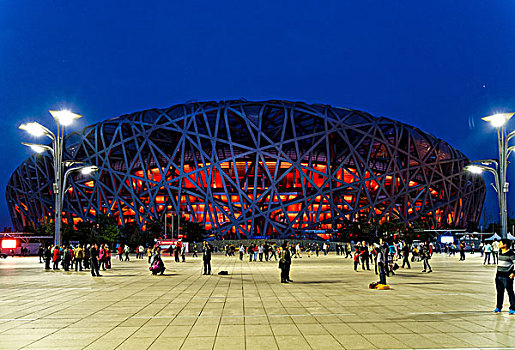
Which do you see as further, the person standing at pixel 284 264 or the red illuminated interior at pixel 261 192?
the red illuminated interior at pixel 261 192

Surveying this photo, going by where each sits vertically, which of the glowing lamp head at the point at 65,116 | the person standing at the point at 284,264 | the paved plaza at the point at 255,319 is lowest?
the paved plaza at the point at 255,319

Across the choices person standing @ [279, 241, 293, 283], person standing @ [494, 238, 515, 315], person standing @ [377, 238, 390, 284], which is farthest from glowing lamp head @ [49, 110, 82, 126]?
person standing @ [494, 238, 515, 315]

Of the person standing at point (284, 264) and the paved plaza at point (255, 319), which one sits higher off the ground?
the person standing at point (284, 264)

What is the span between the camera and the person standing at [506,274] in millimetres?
8883

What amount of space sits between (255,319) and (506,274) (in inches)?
186

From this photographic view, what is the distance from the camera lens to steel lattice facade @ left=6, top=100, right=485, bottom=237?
7625 cm

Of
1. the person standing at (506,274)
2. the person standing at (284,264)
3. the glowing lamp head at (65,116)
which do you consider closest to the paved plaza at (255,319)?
the person standing at (506,274)

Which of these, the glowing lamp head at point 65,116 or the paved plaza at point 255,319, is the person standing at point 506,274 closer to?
the paved plaza at point 255,319

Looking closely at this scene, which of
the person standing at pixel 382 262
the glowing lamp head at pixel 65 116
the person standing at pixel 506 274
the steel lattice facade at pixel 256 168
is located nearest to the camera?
the person standing at pixel 506 274

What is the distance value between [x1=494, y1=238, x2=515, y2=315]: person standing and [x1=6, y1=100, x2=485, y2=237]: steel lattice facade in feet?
217

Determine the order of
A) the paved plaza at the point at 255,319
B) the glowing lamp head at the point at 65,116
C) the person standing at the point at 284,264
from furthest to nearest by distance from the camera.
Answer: the glowing lamp head at the point at 65,116 → the person standing at the point at 284,264 → the paved plaza at the point at 255,319

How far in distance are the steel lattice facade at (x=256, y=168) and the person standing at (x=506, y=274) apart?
66.1 metres

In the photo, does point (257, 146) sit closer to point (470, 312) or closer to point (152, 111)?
point (152, 111)

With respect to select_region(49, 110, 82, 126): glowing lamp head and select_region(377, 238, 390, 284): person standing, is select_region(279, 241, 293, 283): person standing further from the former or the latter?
select_region(49, 110, 82, 126): glowing lamp head
